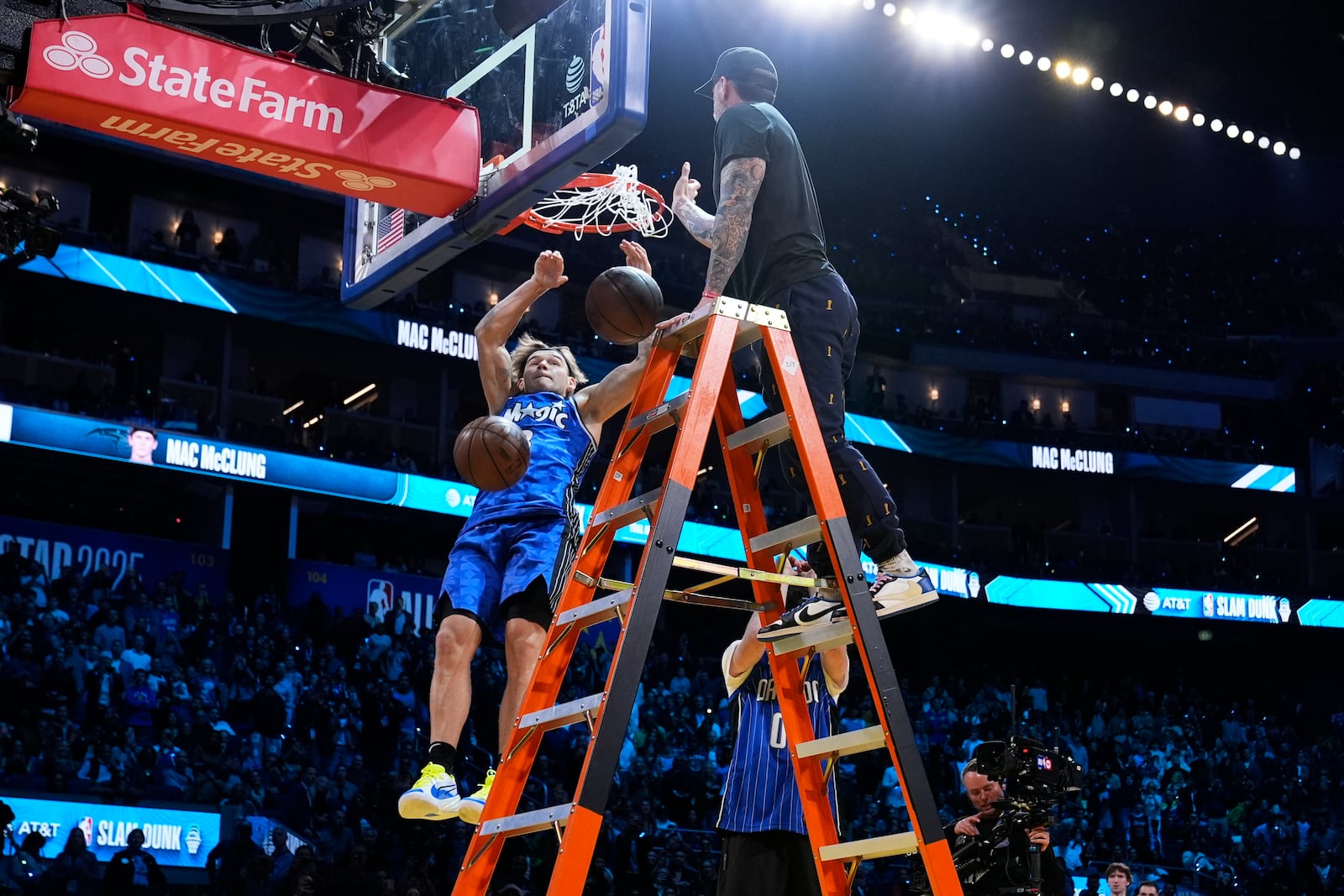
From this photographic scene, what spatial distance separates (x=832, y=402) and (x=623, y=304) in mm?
851

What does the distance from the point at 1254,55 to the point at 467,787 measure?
2389 centimetres

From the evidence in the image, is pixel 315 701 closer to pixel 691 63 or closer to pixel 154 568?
pixel 154 568

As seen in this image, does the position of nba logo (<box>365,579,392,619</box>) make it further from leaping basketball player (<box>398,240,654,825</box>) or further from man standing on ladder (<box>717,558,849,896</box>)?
man standing on ladder (<box>717,558,849,896</box>)

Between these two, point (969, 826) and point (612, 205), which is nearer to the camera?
point (969, 826)

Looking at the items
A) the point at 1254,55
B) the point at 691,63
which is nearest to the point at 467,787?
the point at 691,63

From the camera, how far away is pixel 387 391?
27.7 metres

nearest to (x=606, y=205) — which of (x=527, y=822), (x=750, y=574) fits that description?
(x=750, y=574)

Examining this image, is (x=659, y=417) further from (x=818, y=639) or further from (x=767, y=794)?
(x=767, y=794)

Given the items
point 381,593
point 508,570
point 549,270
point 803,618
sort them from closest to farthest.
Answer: point 803,618, point 508,570, point 549,270, point 381,593

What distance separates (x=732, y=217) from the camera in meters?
4.76

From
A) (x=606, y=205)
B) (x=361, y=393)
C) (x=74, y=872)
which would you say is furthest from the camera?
(x=361, y=393)

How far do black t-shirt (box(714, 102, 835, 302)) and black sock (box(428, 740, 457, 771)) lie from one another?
6.33ft

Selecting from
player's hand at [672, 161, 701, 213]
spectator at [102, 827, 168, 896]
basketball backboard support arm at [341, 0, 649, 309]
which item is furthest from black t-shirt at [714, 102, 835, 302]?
spectator at [102, 827, 168, 896]

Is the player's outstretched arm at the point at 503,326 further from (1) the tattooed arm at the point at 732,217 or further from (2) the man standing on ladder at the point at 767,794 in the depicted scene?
(2) the man standing on ladder at the point at 767,794
